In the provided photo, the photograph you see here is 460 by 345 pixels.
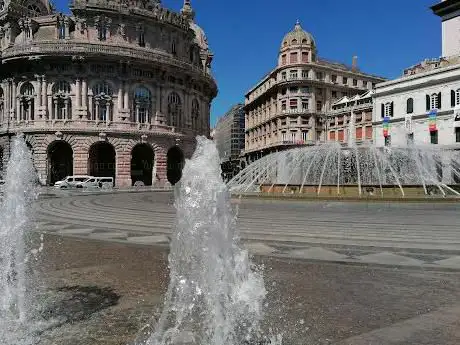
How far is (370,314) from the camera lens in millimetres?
4461

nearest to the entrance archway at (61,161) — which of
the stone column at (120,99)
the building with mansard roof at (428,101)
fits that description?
the stone column at (120,99)

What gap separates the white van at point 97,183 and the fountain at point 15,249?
3609cm

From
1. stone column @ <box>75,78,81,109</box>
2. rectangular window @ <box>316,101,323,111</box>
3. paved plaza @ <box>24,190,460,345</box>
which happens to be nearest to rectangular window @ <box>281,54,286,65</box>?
rectangular window @ <box>316,101,323,111</box>

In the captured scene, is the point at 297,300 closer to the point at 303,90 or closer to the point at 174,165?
the point at 174,165

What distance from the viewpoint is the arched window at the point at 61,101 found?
45062 millimetres

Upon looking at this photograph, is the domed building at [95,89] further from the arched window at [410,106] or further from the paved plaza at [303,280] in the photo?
the paved plaza at [303,280]

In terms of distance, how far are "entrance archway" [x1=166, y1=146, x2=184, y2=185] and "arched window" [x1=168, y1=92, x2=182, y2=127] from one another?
3.53 metres

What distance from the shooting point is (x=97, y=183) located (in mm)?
42094

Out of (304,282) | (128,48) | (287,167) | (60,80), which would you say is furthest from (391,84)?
(304,282)

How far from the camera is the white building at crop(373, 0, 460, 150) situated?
44.2m

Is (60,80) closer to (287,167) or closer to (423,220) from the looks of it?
(287,167)

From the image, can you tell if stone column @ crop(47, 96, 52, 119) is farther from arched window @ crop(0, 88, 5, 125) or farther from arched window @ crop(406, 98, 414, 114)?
arched window @ crop(406, 98, 414, 114)

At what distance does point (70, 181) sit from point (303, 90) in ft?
123

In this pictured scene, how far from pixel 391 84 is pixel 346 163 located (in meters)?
34.6
